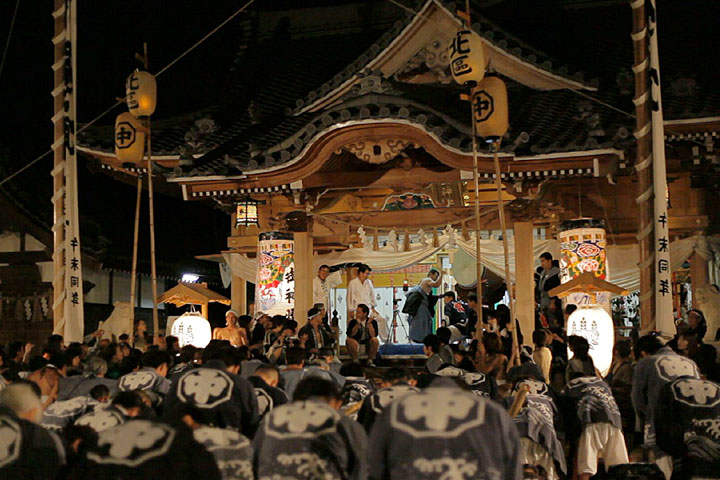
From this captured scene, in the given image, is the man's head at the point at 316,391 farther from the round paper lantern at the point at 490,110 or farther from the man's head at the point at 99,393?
the round paper lantern at the point at 490,110

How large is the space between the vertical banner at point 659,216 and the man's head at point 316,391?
19.7 ft

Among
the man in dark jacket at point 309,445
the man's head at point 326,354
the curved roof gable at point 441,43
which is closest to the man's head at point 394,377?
the man in dark jacket at point 309,445

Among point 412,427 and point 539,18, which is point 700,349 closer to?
point 412,427

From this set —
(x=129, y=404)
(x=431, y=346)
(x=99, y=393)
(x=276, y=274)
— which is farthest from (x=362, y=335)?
(x=129, y=404)

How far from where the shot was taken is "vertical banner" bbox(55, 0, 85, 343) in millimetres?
11562

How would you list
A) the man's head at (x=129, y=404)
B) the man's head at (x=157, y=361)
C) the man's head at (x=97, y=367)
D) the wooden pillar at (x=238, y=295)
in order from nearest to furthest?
the man's head at (x=129, y=404) → the man's head at (x=157, y=361) → the man's head at (x=97, y=367) → the wooden pillar at (x=238, y=295)

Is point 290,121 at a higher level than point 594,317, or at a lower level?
higher

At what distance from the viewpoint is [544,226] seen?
53.4ft

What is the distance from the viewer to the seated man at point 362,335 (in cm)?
1381

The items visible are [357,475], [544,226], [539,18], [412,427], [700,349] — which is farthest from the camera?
[539,18]

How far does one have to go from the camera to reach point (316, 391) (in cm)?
511

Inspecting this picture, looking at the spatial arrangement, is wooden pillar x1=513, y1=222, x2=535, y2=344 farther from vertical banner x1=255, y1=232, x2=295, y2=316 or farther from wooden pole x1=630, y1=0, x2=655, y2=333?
vertical banner x1=255, y1=232, x2=295, y2=316

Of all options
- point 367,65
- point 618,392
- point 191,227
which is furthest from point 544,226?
point 191,227

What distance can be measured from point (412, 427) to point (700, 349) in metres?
6.65
